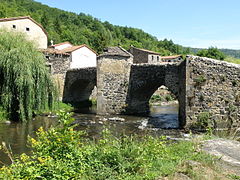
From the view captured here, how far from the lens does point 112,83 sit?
17.2 metres

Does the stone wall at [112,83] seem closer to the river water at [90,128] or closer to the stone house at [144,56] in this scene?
the river water at [90,128]

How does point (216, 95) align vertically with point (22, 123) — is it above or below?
above

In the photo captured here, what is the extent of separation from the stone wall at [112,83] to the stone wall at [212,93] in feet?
20.0

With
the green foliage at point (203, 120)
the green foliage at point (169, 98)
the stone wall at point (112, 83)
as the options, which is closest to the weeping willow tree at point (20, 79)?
the stone wall at point (112, 83)

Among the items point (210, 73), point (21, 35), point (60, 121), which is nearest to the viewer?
point (60, 121)

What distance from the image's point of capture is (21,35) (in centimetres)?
1445

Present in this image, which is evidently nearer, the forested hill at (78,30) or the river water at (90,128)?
the river water at (90,128)

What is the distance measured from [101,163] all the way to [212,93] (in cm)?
953

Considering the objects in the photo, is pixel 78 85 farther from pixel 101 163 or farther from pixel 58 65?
pixel 101 163

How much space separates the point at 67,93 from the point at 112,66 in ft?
22.0

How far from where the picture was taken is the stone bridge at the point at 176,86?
1202 cm

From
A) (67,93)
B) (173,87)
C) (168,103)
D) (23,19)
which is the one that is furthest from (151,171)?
(23,19)

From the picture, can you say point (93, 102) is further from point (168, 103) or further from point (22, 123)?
point (22, 123)

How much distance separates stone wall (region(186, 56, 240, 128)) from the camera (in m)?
12.0
